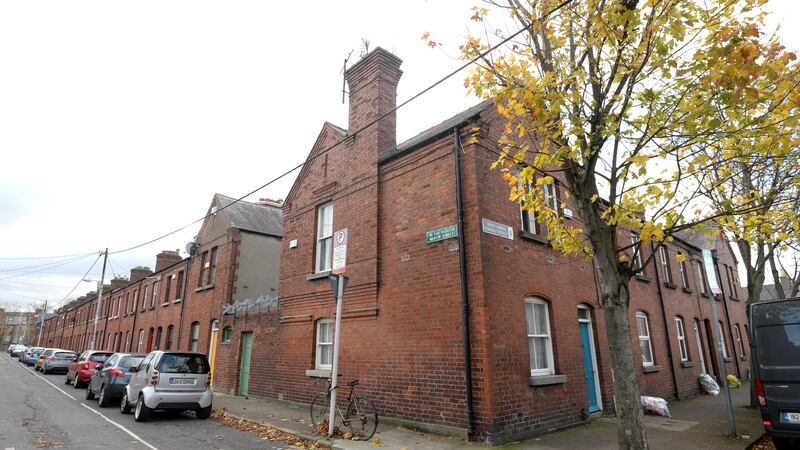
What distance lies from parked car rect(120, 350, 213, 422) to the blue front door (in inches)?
383

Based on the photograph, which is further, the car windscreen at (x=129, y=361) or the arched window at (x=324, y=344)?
the car windscreen at (x=129, y=361)

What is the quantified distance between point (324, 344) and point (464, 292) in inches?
207

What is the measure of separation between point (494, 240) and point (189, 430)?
7905 mm

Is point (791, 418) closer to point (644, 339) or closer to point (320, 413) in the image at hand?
point (644, 339)

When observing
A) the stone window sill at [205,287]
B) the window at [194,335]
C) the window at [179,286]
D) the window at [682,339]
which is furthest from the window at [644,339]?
the window at [179,286]

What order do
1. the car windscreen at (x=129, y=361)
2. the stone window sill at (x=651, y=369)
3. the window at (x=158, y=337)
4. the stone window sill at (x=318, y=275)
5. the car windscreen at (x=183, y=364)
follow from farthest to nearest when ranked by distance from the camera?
the window at (x=158, y=337) → the car windscreen at (x=129, y=361) → the stone window sill at (x=651, y=369) → the stone window sill at (x=318, y=275) → the car windscreen at (x=183, y=364)

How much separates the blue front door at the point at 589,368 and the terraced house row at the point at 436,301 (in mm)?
43

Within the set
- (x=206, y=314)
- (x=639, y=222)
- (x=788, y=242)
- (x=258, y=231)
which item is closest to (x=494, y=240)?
(x=639, y=222)

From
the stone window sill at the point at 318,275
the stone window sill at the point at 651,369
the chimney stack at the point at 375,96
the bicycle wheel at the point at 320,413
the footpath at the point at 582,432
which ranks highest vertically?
the chimney stack at the point at 375,96

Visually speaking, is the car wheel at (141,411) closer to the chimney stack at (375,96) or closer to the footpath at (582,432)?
the footpath at (582,432)

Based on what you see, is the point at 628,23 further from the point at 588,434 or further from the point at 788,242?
the point at 788,242

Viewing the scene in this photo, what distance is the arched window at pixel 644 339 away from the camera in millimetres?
14125

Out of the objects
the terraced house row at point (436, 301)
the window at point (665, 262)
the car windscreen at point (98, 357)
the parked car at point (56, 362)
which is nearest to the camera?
the terraced house row at point (436, 301)

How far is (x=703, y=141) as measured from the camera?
5.91 m
